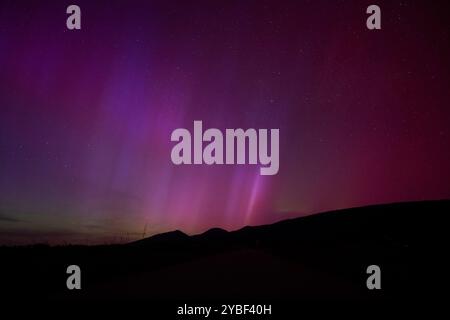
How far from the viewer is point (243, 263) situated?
19.9 feet

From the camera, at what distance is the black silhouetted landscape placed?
5.44m

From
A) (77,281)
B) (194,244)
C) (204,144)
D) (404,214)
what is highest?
(204,144)

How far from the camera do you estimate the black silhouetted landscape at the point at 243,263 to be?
544cm

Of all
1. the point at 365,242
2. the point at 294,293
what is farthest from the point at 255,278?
the point at 365,242

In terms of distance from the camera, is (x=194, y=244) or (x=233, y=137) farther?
(x=194, y=244)

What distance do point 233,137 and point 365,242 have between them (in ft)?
9.05

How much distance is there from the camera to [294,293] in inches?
213

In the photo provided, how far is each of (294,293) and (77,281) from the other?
2618mm

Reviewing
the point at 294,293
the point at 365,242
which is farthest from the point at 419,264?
the point at 294,293
